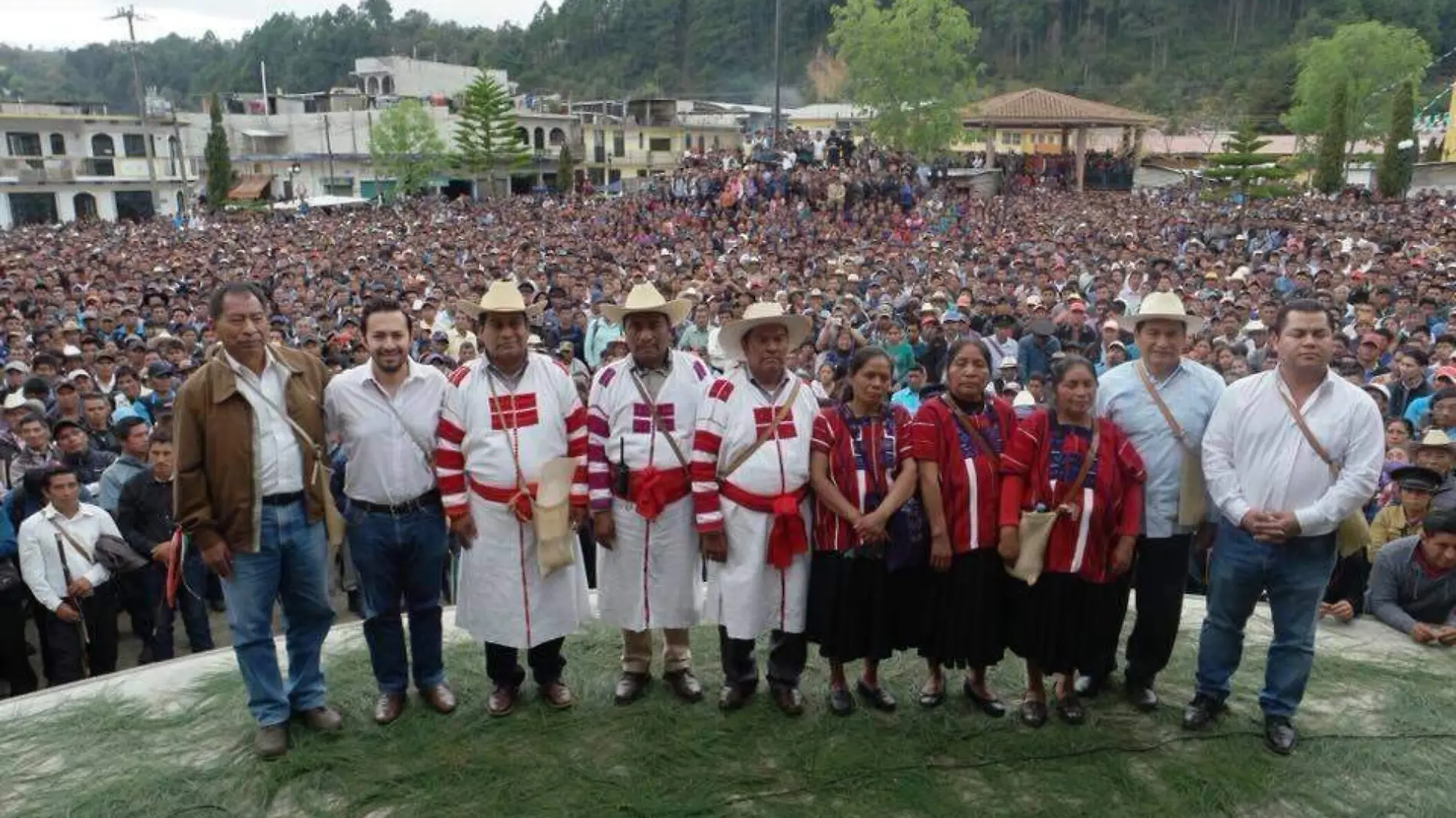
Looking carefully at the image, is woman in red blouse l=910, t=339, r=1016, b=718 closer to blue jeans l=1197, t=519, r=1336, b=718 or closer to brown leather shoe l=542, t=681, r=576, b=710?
blue jeans l=1197, t=519, r=1336, b=718

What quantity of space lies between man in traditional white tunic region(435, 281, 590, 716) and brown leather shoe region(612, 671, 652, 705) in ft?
0.69

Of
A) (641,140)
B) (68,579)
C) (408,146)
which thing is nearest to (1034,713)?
(68,579)

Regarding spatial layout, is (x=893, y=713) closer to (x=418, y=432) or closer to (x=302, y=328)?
(x=418, y=432)

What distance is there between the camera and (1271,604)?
359 cm

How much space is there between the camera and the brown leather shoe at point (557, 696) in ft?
12.8

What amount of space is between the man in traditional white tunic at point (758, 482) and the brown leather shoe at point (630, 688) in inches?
18.7

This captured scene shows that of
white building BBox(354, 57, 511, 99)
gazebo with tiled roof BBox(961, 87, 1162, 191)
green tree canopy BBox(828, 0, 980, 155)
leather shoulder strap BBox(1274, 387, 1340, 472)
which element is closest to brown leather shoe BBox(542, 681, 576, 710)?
leather shoulder strap BBox(1274, 387, 1340, 472)

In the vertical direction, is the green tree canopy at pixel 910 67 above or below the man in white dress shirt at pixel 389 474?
above

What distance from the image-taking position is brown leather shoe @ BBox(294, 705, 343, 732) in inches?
147

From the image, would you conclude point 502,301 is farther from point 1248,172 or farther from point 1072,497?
point 1248,172

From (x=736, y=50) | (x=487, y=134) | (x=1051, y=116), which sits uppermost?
(x=736, y=50)

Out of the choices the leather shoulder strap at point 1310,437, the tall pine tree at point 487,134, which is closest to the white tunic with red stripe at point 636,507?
the leather shoulder strap at point 1310,437

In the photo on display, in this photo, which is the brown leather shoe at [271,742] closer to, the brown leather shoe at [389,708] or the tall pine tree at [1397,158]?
the brown leather shoe at [389,708]

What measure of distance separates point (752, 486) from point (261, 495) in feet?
5.63
